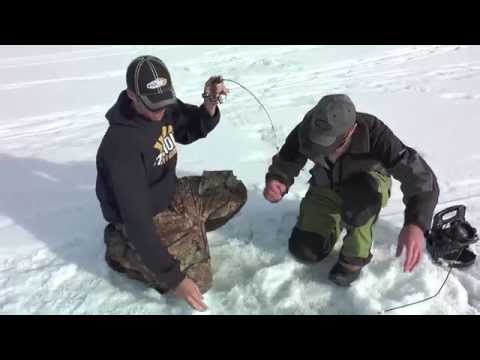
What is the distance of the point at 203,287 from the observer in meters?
2.47

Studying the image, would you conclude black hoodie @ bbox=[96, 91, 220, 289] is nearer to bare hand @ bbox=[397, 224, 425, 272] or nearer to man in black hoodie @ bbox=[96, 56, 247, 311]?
man in black hoodie @ bbox=[96, 56, 247, 311]

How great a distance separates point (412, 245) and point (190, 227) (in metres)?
1.21

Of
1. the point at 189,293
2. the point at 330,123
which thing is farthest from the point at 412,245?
the point at 189,293

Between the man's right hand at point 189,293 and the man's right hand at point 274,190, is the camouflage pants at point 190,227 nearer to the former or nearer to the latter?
the man's right hand at point 189,293

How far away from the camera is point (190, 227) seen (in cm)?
262

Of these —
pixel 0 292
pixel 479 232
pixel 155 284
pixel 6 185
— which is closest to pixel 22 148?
pixel 6 185

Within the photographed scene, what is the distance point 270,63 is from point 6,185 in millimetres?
3703

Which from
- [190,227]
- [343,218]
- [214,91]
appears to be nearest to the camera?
[343,218]

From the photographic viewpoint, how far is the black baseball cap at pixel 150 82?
209cm

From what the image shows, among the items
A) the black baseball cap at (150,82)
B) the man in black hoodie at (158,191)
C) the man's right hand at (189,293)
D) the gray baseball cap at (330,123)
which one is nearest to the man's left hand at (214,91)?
the man in black hoodie at (158,191)

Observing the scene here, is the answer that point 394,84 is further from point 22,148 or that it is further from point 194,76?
point 22,148

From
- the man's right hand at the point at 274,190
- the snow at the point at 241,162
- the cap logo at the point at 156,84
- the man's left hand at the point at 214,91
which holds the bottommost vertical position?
the snow at the point at 241,162

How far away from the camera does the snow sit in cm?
243

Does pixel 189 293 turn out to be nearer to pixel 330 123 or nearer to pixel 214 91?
pixel 330 123
